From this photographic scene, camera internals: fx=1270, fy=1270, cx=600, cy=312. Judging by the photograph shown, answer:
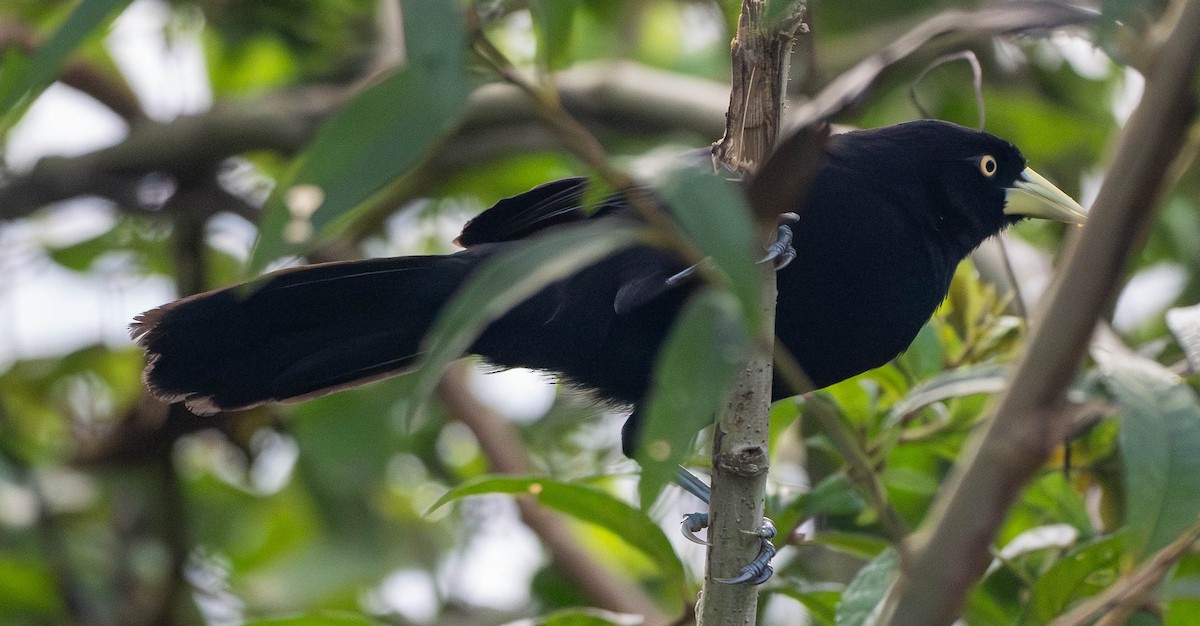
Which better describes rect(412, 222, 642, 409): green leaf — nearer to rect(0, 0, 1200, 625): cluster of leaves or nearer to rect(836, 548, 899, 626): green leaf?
rect(0, 0, 1200, 625): cluster of leaves

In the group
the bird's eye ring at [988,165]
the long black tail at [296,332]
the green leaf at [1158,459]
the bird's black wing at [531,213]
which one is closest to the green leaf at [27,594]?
the long black tail at [296,332]

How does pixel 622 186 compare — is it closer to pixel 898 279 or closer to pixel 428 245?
pixel 898 279

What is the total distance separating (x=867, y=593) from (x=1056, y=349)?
4.18 feet

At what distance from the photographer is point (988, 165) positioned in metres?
3.19

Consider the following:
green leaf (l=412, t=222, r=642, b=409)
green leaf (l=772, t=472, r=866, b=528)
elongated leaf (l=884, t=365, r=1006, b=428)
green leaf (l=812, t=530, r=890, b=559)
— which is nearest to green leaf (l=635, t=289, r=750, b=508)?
green leaf (l=412, t=222, r=642, b=409)

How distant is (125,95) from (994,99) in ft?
11.4

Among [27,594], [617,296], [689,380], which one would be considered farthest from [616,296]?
[27,594]

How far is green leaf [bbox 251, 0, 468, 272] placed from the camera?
3.67ft

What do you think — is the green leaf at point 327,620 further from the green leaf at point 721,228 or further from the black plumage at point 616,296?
the green leaf at point 721,228

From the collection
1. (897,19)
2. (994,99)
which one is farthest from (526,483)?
(897,19)

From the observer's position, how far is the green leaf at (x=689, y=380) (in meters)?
1.18

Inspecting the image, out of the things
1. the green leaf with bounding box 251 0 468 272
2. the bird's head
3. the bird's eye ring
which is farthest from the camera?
the bird's eye ring

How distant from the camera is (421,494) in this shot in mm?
4926

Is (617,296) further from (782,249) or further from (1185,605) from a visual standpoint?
(1185,605)
